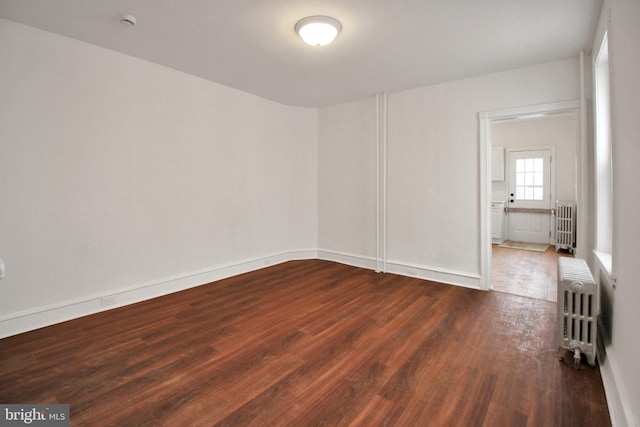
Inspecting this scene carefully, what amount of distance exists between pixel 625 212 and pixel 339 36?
2.65 m

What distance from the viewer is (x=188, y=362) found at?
2.36m

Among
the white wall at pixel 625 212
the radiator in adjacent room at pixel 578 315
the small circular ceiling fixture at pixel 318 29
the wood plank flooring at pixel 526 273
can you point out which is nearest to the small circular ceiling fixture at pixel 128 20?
the small circular ceiling fixture at pixel 318 29

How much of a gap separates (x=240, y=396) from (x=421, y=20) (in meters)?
3.28

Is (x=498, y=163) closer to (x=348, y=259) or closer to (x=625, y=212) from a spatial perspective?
(x=348, y=259)

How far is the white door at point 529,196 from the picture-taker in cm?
727

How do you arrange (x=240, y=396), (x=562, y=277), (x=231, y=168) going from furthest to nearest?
(x=231, y=168) < (x=562, y=277) < (x=240, y=396)

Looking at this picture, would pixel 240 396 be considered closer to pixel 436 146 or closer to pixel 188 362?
pixel 188 362

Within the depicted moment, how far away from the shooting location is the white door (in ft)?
23.9

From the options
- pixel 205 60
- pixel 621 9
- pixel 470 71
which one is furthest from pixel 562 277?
pixel 205 60

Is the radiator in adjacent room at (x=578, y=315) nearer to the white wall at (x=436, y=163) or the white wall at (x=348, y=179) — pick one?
the white wall at (x=436, y=163)

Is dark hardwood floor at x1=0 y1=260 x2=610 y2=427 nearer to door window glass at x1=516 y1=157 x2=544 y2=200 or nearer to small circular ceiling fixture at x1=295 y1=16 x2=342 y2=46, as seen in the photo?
small circular ceiling fixture at x1=295 y1=16 x2=342 y2=46

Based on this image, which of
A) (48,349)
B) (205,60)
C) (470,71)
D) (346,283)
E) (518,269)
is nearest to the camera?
(48,349)

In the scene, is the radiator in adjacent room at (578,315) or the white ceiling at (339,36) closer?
the radiator in adjacent room at (578,315)

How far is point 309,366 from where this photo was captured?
Answer: 230cm
